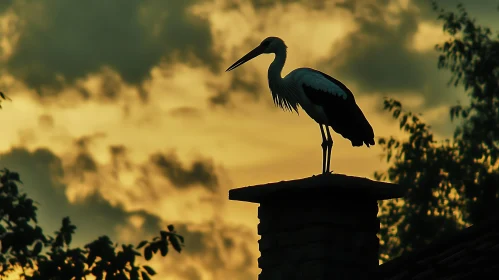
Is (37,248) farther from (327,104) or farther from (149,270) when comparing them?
(327,104)

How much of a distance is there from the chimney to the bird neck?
3.66 metres

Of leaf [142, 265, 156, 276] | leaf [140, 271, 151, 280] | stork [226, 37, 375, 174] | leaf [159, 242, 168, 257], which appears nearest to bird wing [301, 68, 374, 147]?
stork [226, 37, 375, 174]

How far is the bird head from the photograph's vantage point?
12664 mm

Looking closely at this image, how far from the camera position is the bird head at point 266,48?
499 inches

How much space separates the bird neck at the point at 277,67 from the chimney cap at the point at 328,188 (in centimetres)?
363

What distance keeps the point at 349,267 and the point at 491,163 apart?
18994 millimetres

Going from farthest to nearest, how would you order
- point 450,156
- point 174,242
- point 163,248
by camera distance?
point 450,156 < point 174,242 < point 163,248

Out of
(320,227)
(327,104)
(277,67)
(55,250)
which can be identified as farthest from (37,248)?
(320,227)

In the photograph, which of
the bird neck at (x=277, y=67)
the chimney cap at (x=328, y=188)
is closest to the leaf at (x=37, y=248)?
the bird neck at (x=277, y=67)

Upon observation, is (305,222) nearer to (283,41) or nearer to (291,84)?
(291,84)

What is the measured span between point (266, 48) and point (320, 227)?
504 cm

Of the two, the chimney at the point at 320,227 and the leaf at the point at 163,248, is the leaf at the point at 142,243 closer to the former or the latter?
the leaf at the point at 163,248

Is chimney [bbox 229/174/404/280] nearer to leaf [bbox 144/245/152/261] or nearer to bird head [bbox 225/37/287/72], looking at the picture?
bird head [bbox 225/37/287/72]

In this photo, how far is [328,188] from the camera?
327 inches
